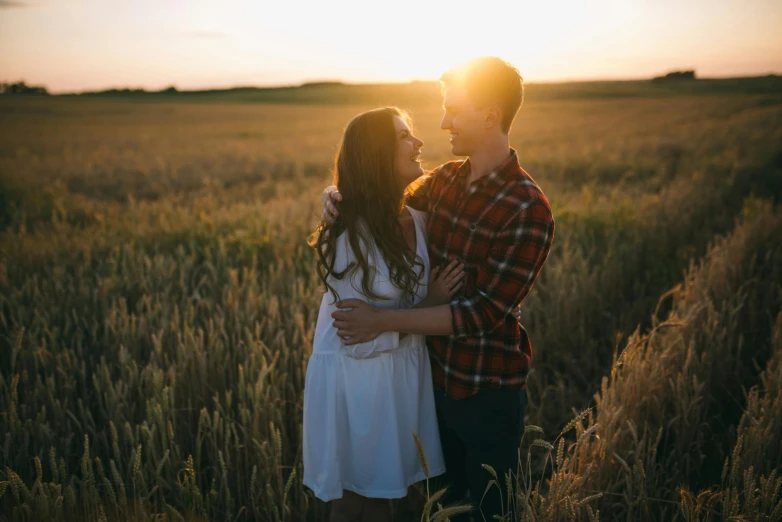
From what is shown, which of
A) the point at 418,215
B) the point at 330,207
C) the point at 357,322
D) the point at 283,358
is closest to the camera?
the point at 357,322

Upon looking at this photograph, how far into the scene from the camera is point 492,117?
166cm

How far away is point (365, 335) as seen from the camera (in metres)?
1.58

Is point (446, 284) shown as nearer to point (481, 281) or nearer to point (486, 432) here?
point (481, 281)

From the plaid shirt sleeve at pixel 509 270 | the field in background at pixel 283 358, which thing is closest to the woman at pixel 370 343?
the plaid shirt sleeve at pixel 509 270

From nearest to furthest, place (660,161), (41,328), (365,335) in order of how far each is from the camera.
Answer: (365,335), (41,328), (660,161)

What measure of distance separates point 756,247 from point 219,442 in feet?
15.0

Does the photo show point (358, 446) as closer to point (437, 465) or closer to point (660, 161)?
point (437, 465)

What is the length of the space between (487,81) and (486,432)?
3.94 ft

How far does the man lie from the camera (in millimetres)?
1575

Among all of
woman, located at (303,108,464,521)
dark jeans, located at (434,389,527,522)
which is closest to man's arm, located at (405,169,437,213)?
woman, located at (303,108,464,521)

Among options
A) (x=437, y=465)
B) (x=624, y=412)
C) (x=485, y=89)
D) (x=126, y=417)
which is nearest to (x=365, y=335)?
(x=437, y=465)

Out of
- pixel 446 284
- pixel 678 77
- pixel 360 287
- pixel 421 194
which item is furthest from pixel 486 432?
pixel 678 77

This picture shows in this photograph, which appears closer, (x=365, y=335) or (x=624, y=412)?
(x=365, y=335)

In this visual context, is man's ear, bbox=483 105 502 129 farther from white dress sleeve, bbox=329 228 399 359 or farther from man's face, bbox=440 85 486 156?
white dress sleeve, bbox=329 228 399 359
